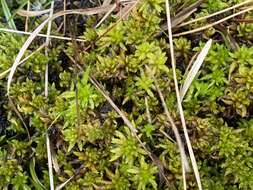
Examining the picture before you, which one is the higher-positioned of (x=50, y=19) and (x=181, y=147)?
(x=50, y=19)

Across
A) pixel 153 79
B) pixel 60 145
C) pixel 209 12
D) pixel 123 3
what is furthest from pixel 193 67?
pixel 60 145

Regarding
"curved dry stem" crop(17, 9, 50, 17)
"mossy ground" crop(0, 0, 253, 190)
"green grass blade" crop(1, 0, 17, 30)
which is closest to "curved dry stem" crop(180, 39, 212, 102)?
"mossy ground" crop(0, 0, 253, 190)

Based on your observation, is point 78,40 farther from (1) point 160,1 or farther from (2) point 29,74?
(1) point 160,1

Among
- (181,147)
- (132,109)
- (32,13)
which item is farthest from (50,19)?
(181,147)

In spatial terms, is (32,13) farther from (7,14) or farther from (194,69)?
(194,69)

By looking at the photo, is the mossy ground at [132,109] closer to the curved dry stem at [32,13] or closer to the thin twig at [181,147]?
the thin twig at [181,147]

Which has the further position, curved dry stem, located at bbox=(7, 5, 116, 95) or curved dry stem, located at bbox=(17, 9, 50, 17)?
curved dry stem, located at bbox=(17, 9, 50, 17)

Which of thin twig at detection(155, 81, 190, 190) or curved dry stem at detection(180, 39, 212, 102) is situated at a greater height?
curved dry stem at detection(180, 39, 212, 102)

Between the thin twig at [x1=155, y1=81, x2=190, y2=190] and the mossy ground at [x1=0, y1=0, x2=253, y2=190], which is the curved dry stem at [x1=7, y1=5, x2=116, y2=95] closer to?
the mossy ground at [x1=0, y1=0, x2=253, y2=190]
